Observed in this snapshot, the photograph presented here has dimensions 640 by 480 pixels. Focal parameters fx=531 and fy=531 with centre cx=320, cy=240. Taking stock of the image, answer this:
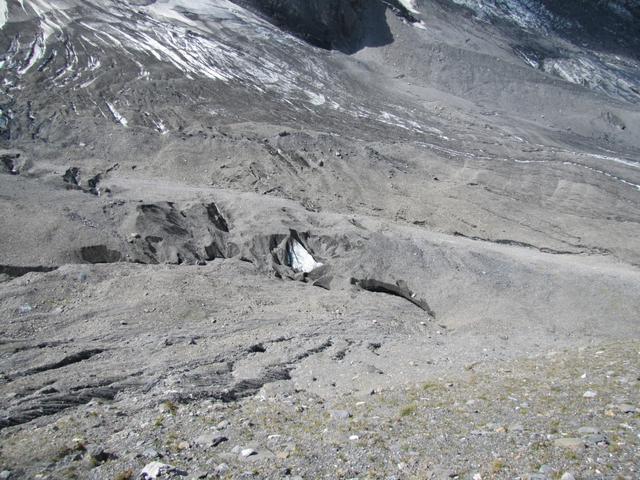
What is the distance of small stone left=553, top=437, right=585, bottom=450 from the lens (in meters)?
5.31

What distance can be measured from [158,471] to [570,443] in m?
4.30

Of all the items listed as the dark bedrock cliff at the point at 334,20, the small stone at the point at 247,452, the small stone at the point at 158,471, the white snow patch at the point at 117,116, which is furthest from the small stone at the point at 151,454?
the dark bedrock cliff at the point at 334,20

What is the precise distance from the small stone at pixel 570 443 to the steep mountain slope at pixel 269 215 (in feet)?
11.3

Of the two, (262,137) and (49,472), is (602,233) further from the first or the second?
(49,472)

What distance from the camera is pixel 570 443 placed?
17.8 ft

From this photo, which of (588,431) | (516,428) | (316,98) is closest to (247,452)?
(516,428)

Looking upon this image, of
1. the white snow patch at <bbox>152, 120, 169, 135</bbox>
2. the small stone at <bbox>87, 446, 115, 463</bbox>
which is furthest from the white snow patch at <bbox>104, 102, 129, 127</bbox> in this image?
the small stone at <bbox>87, 446, 115, 463</bbox>

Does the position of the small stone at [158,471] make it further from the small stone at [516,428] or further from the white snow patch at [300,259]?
the white snow patch at [300,259]

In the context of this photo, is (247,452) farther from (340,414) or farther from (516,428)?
(516,428)

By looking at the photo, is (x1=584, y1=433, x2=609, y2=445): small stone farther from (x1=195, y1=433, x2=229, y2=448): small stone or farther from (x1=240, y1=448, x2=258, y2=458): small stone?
(x1=195, y1=433, x2=229, y2=448): small stone

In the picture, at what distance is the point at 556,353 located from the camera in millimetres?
10430

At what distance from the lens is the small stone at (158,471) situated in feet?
18.4

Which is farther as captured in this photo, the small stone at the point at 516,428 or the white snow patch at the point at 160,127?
the white snow patch at the point at 160,127

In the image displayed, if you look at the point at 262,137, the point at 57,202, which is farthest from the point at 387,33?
the point at 57,202
